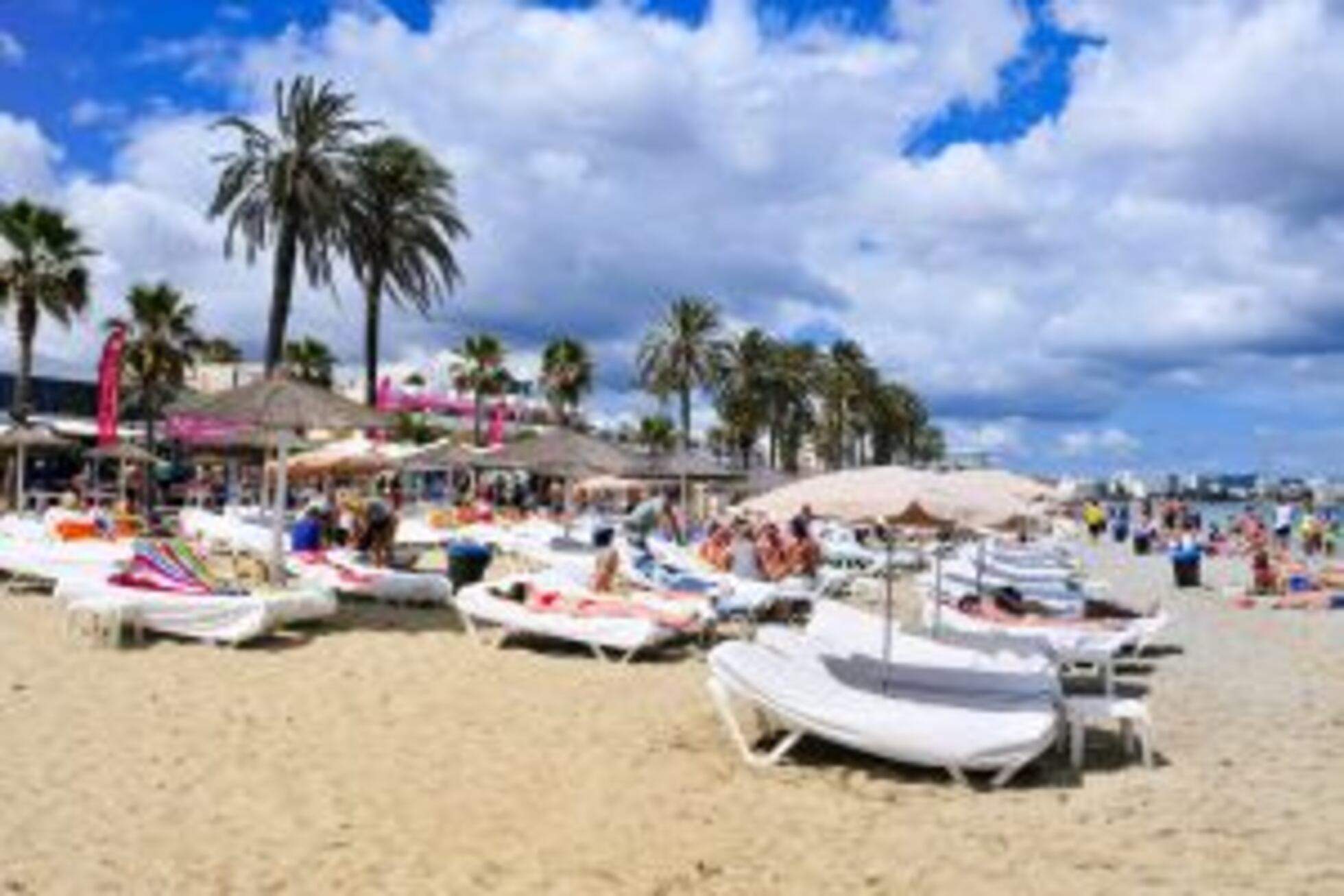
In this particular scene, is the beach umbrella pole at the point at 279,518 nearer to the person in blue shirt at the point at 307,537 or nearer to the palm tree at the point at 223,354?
the person in blue shirt at the point at 307,537

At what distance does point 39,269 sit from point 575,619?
110 feet

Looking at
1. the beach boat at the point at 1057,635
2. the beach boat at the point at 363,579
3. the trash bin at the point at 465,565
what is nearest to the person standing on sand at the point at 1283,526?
the beach boat at the point at 1057,635

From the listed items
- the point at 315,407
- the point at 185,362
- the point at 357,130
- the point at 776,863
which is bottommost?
the point at 776,863

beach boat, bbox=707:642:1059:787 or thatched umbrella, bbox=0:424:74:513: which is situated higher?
thatched umbrella, bbox=0:424:74:513

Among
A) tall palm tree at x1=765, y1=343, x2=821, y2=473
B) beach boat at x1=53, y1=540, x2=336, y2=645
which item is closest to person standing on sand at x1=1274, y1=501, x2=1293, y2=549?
tall palm tree at x1=765, y1=343, x2=821, y2=473

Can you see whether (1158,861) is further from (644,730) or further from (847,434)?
(847,434)

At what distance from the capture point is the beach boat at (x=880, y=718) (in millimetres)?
9336

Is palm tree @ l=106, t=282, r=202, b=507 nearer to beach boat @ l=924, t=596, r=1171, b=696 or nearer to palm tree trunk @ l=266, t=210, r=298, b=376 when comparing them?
palm tree trunk @ l=266, t=210, r=298, b=376

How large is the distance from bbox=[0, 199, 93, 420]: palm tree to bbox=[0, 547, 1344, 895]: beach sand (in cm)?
3194

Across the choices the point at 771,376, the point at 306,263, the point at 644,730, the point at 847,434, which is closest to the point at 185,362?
the point at 306,263

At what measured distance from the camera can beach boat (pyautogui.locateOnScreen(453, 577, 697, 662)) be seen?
14.3 meters

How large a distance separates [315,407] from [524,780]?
806 cm

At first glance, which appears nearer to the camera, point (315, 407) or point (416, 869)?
point (416, 869)

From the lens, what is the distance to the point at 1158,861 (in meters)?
7.62
